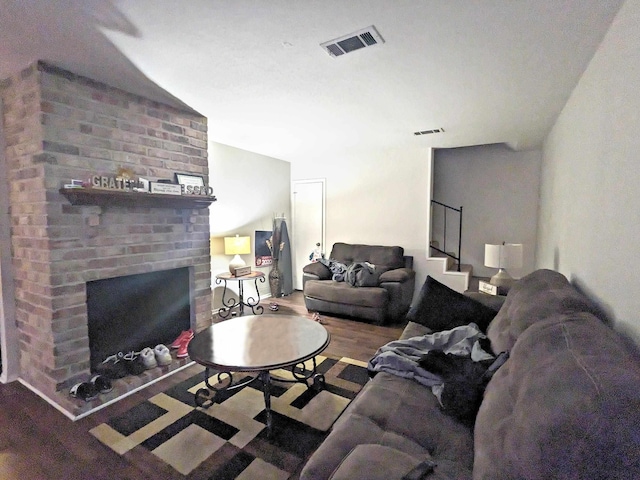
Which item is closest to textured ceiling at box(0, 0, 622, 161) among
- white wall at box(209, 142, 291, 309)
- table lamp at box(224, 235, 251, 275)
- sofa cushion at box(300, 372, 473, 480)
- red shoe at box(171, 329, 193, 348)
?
white wall at box(209, 142, 291, 309)

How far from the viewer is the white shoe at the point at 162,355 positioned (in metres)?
2.65

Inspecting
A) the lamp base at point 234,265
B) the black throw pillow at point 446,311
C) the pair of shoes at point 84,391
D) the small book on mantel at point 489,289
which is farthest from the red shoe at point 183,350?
the small book on mantel at point 489,289

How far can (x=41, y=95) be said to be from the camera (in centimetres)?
205

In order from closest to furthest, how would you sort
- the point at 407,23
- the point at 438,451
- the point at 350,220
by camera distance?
1. the point at 438,451
2. the point at 407,23
3. the point at 350,220

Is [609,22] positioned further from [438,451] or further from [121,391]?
[121,391]

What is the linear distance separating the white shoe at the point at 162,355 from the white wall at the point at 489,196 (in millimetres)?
4490

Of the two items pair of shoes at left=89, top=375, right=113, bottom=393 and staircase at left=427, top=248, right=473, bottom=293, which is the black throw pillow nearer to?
staircase at left=427, top=248, right=473, bottom=293

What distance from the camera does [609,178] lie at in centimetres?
152

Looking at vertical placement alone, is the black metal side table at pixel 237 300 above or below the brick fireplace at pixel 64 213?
below

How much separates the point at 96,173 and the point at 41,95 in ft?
1.82

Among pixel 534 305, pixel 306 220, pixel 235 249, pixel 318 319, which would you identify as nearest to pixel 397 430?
pixel 534 305

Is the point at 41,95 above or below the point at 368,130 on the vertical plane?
below

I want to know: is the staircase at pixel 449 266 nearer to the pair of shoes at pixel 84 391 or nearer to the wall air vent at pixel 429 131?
the wall air vent at pixel 429 131

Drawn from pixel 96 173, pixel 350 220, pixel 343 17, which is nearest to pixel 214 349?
pixel 96 173
